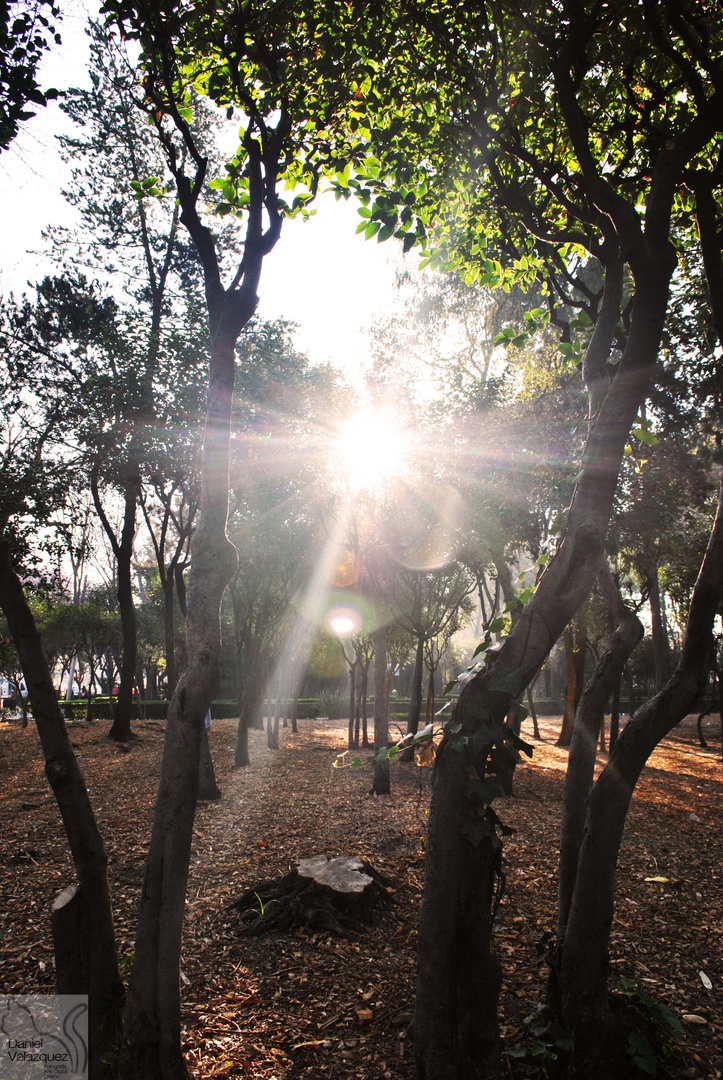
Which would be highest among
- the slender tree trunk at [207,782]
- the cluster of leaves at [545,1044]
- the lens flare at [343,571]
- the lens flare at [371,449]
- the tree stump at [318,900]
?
the lens flare at [371,449]

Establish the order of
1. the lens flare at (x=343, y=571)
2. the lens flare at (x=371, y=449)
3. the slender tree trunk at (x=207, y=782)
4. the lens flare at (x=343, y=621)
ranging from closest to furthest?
the slender tree trunk at (x=207, y=782) → the lens flare at (x=371, y=449) → the lens flare at (x=343, y=571) → the lens flare at (x=343, y=621)

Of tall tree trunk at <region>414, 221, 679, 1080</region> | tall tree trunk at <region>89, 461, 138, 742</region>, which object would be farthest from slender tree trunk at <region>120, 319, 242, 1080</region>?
tall tree trunk at <region>89, 461, 138, 742</region>

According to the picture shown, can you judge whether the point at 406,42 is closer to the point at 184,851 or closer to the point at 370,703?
the point at 184,851

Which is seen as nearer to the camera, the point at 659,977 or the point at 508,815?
the point at 659,977

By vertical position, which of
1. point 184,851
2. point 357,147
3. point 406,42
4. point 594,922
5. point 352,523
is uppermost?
point 406,42

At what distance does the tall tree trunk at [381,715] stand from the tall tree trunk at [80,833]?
6548 mm

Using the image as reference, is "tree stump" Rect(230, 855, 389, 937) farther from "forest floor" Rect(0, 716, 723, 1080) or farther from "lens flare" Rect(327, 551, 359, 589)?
"lens flare" Rect(327, 551, 359, 589)

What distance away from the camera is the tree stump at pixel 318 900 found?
427 cm

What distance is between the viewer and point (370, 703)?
31.1 metres

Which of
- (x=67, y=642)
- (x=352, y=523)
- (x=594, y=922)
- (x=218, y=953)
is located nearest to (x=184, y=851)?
(x=594, y=922)

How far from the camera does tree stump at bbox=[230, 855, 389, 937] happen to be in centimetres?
427

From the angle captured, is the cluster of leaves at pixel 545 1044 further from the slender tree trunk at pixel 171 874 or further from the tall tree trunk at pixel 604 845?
the slender tree trunk at pixel 171 874

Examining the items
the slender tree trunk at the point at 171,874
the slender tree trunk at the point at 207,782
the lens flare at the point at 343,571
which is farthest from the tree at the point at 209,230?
the lens flare at the point at 343,571

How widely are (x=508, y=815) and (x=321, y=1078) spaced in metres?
5.83
